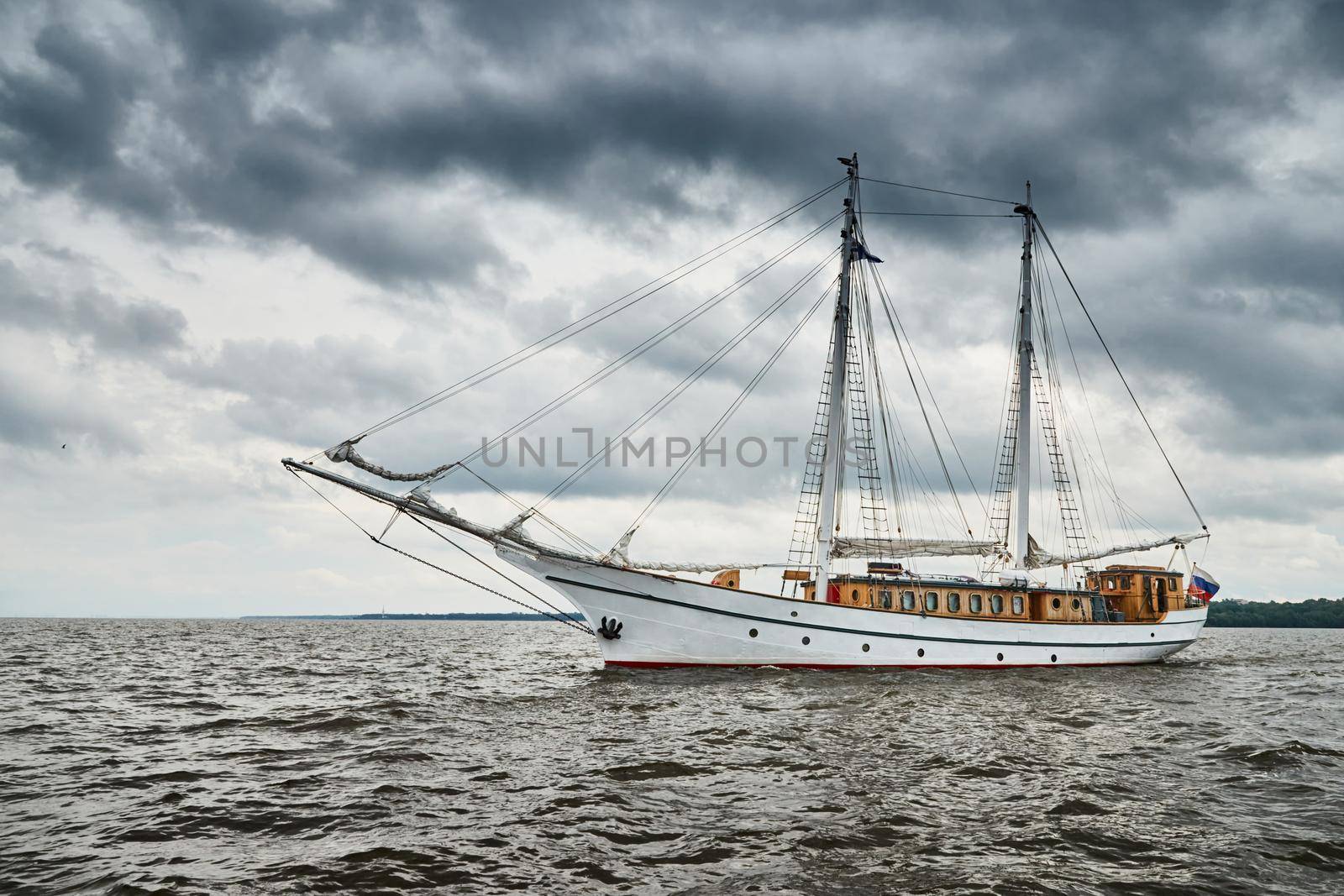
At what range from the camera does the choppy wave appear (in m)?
7.71

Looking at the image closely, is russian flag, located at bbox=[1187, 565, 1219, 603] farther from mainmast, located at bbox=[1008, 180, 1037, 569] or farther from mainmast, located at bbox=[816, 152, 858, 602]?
mainmast, located at bbox=[816, 152, 858, 602]

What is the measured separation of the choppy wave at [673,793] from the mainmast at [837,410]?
781 cm

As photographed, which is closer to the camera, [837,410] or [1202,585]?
[837,410]

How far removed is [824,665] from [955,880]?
69.5 feet

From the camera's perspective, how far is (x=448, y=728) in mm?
16172

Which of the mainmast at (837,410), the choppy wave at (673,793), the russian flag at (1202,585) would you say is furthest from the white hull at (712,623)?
the russian flag at (1202,585)

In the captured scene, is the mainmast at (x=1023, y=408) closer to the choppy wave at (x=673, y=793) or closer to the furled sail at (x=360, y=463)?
the choppy wave at (x=673, y=793)

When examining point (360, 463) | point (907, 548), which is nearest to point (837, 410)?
point (907, 548)

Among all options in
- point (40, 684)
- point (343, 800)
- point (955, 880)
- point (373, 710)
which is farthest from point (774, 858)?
point (40, 684)

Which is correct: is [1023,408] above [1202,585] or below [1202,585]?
above

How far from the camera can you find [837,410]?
31.1m

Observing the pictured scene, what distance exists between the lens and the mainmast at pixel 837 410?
2966cm

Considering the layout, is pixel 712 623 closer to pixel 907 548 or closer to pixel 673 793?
pixel 907 548

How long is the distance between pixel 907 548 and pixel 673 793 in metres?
24.8
